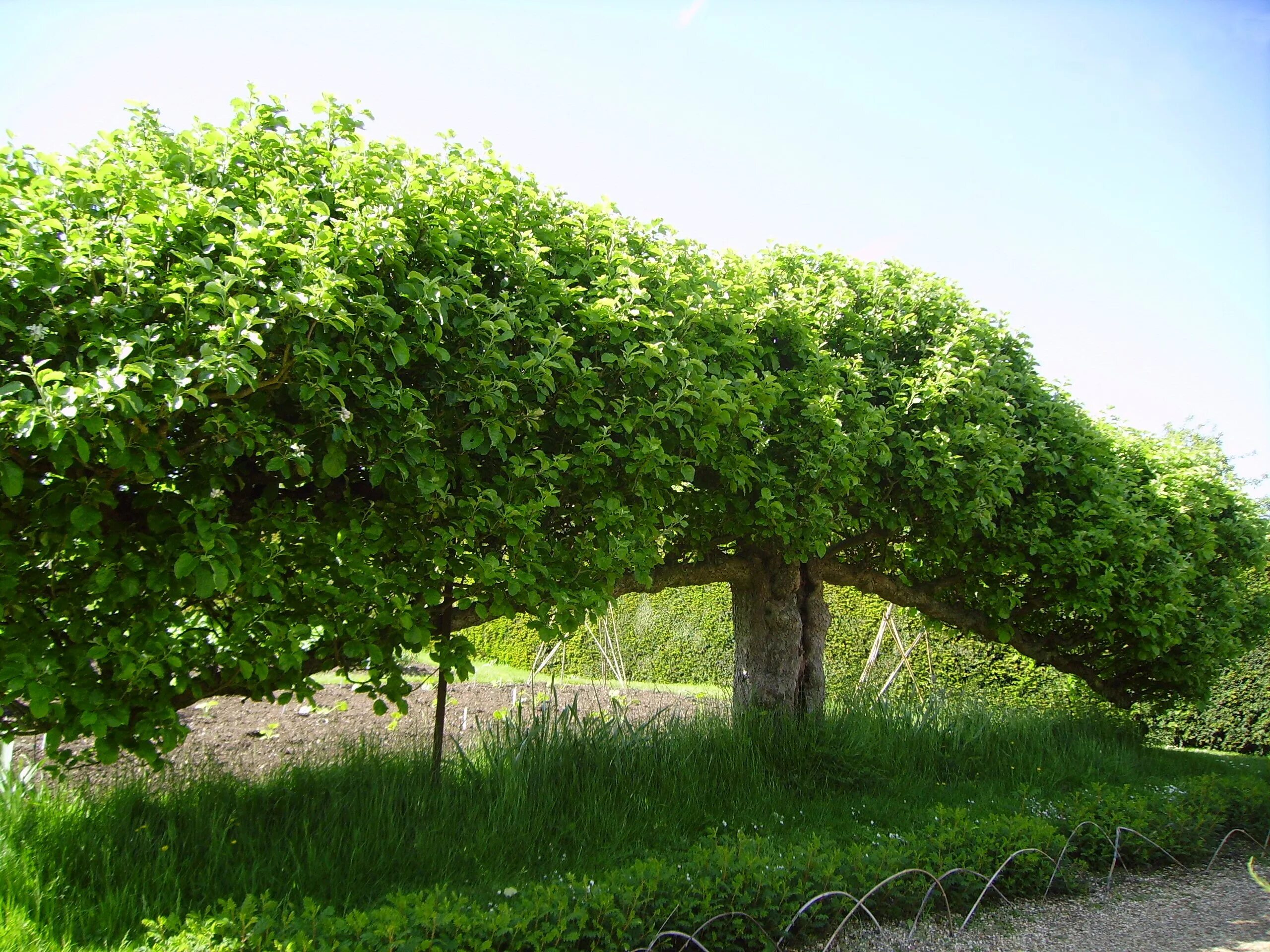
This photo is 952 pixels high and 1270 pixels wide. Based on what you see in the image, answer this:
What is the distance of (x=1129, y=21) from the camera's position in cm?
434

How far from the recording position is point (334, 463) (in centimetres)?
342

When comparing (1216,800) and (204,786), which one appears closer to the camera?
(204,786)

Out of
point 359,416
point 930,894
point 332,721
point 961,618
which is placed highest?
point 359,416

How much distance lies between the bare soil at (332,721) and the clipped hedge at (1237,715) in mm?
6860

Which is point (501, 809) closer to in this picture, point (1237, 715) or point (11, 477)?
point (11, 477)

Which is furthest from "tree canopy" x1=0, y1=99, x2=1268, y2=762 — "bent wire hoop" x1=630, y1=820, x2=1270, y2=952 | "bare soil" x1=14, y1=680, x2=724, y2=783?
"bent wire hoop" x1=630, y1=820, x2=1270, y2=952

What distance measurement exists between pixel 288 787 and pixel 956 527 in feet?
16.1

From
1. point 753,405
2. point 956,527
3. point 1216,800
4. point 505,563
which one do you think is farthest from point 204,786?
point 1216,800

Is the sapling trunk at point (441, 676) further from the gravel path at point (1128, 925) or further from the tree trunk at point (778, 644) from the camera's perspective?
the tree trunk at point (778, 644)

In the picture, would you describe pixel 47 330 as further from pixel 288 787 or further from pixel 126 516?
pixel 288 787

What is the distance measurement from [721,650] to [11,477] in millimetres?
10001

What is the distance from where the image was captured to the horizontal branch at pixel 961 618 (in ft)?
23.4

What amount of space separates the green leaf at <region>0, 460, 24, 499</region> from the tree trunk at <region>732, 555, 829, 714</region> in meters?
4.99

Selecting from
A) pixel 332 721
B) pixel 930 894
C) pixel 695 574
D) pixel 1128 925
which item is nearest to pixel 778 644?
pixel 695 574
